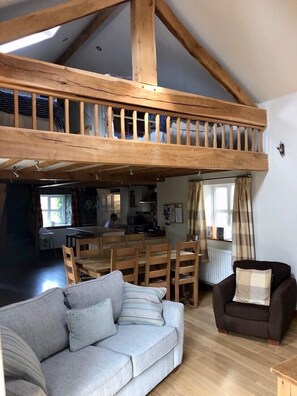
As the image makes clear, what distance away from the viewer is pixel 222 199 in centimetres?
532

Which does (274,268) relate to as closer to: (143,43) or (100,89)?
(100,89)

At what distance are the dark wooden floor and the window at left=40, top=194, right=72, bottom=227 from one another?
1003mm

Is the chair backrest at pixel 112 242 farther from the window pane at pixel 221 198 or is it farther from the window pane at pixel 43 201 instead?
the window pane at pixel 43 201

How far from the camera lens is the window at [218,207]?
5.16m

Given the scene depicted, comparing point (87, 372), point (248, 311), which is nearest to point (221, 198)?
point (248, 311)

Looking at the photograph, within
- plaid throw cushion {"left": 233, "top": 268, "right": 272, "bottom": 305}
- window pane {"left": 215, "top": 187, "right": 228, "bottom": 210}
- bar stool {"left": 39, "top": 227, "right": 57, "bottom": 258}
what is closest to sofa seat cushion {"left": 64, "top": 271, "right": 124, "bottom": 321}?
plaid throw cushion {"left": 233, "top": 268, "right": 272, "bottom": 305}

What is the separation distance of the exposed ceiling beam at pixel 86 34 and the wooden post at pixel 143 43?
28.3 inches

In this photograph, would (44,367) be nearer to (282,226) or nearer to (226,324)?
(226,324)

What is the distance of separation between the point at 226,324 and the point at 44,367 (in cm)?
220

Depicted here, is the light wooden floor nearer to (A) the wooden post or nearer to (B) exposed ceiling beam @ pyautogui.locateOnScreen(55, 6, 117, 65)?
(A) the wooden post

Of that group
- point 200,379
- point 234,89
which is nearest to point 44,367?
point 200,379

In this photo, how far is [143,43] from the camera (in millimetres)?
3283

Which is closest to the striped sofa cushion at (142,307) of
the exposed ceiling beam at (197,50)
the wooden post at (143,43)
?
the wooden post at (143,43)

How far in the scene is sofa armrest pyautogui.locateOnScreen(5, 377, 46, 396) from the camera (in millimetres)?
1527
